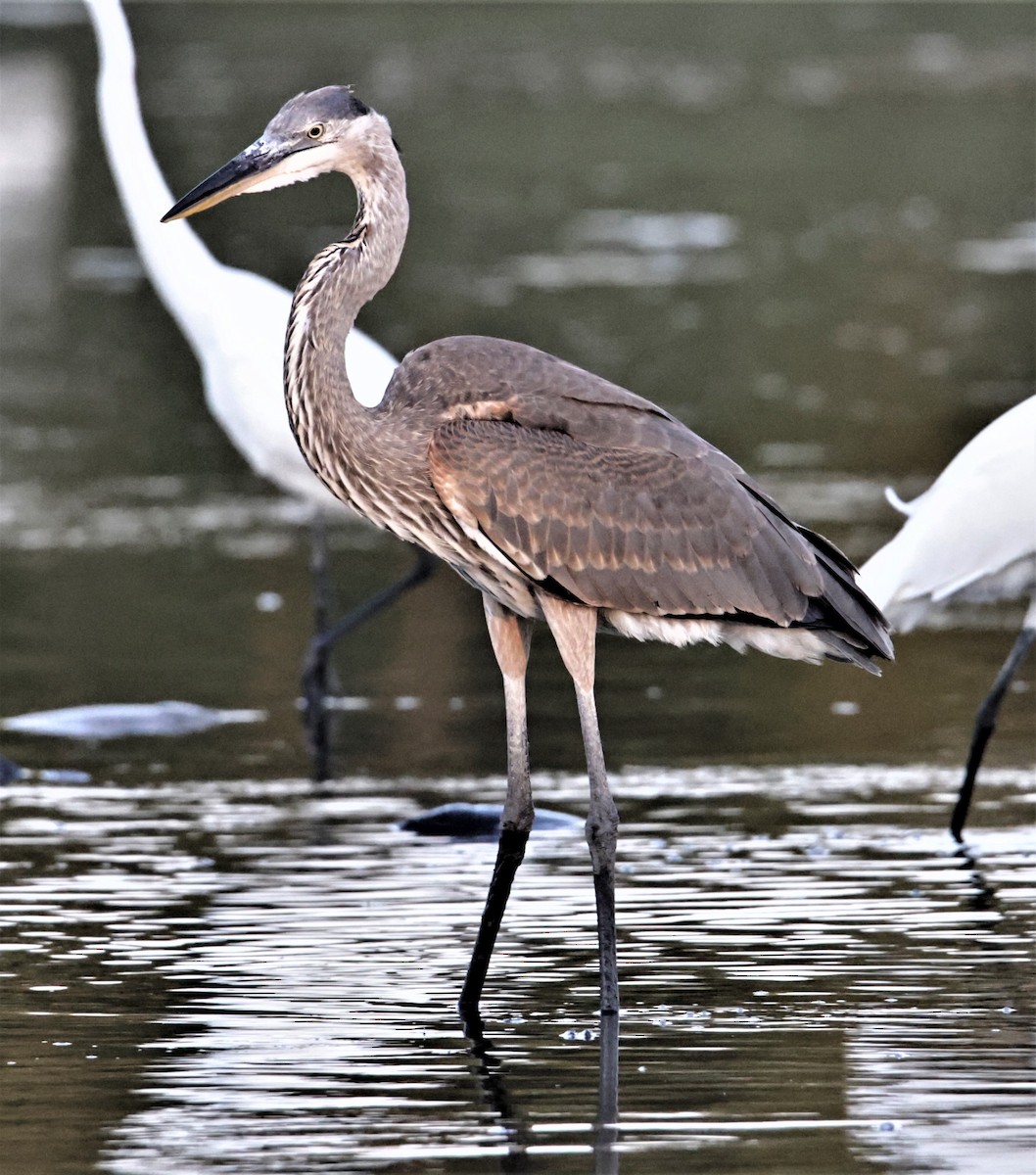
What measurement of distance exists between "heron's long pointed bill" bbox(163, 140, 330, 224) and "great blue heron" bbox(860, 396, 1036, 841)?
9.96ft

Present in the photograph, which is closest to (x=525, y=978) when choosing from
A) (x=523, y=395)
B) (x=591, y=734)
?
(x=591, y=734)

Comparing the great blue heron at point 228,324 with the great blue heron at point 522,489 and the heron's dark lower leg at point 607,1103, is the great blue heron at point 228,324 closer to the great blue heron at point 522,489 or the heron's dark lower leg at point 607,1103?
the great blue heron at point 522,489

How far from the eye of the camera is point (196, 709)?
1157cm

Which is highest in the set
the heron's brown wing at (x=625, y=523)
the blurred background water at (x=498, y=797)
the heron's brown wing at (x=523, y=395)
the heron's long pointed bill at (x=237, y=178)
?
the heron's long pointed bill at (x=237, y=178)

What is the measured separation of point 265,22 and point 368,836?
60959mm

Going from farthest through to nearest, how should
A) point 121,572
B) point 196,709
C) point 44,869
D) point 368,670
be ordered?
point 121,572 → point 368,670 → point 196,709 → point 44,869

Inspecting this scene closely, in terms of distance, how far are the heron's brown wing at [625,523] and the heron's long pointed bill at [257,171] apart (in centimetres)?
86

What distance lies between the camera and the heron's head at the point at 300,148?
768cm

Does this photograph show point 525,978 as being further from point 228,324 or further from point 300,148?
point 228,324

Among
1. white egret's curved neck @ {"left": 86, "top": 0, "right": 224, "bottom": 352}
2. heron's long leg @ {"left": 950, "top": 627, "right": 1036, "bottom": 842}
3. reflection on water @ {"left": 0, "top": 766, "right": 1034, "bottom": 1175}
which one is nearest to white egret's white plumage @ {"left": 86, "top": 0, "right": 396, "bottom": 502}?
white egret's curved neck @ {"left": 86, "top": 0, "right": 224, "bottom": 352}

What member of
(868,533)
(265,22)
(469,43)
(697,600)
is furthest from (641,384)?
(265,22)

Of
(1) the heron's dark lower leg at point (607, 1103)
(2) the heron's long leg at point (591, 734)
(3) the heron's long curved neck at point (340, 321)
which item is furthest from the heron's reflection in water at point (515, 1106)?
(3) the heron's long curved neck at point (340, 321)

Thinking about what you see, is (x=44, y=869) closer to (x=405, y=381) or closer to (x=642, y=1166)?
(x=405, y=381)

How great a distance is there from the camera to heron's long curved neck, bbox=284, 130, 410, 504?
770cm
